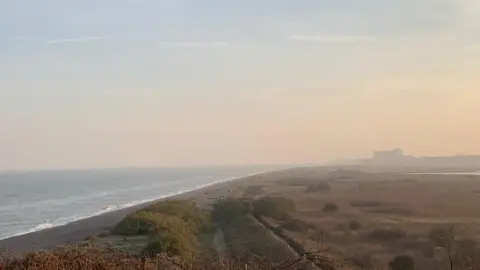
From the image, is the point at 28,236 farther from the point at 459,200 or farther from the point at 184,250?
the point at 459,200

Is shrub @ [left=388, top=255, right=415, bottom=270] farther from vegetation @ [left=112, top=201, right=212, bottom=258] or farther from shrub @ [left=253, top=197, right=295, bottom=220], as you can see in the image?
shrub @ [left=253, top=197, right=295, bottom=220]

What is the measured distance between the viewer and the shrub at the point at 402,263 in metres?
24.8

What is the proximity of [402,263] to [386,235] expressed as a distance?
1004 centimetres

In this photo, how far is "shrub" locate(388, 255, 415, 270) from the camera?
24783 millimetres

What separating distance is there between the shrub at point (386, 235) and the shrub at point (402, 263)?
334 inches

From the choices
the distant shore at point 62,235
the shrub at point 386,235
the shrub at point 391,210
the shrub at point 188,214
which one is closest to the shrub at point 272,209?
the shrub at point 188,214

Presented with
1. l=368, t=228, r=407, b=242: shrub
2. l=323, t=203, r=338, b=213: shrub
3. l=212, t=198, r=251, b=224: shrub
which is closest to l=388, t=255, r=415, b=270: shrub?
l=368, t=228, r=407, b=242: shrub

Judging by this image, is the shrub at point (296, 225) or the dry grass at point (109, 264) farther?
the shrub at point (296, 225)

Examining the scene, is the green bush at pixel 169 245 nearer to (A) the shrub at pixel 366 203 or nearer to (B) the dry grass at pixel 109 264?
(B) the dry grass at pixel 109 264

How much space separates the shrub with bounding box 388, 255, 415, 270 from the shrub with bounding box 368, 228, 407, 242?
8.49m

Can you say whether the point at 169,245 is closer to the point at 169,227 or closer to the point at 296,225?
the point at 169,227

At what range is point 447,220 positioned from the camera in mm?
44625

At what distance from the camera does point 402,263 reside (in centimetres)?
2527

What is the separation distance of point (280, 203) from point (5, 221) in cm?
2533
